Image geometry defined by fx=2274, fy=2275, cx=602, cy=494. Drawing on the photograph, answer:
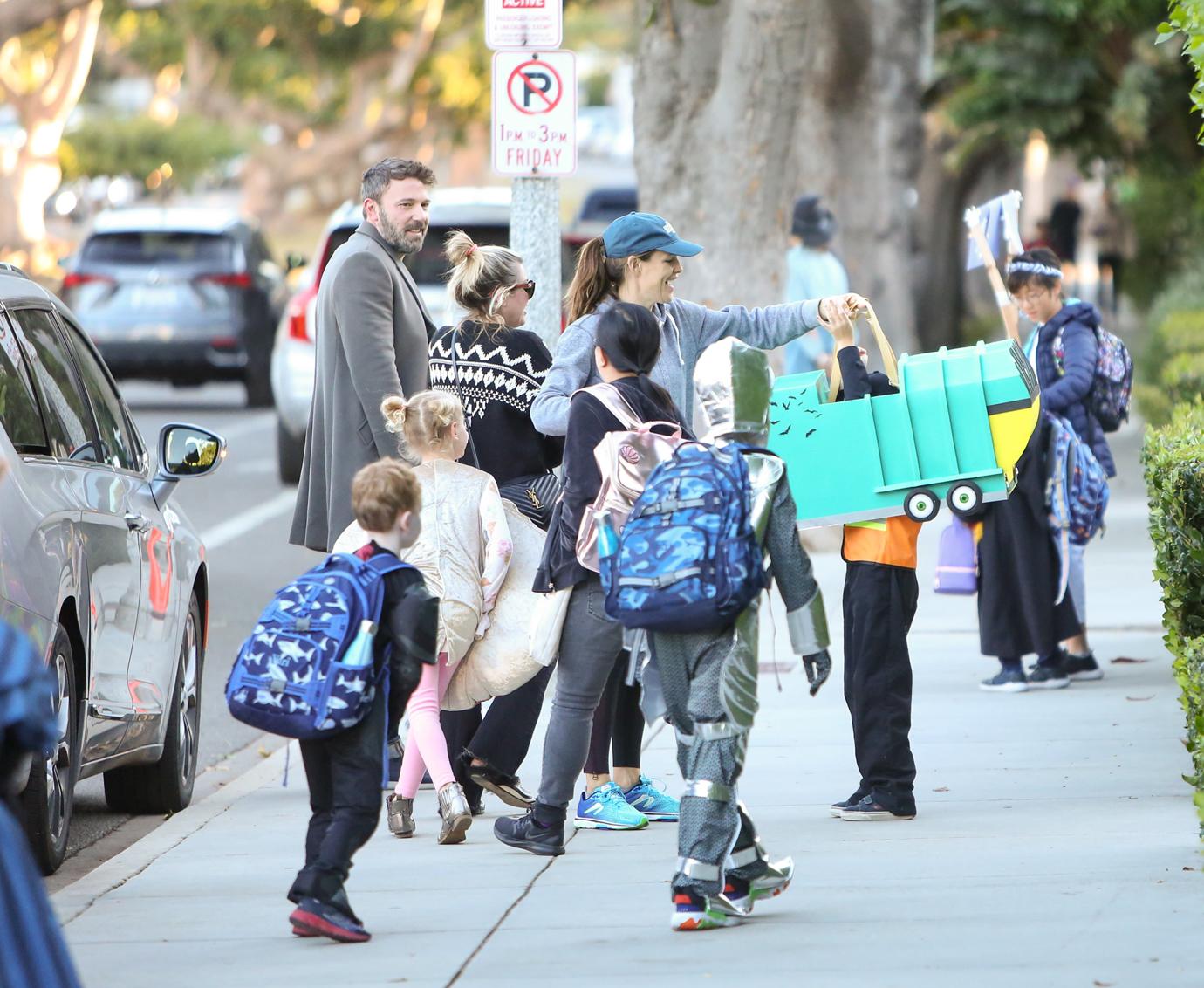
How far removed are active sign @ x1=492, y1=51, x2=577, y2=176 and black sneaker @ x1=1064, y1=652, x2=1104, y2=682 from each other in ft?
9.69

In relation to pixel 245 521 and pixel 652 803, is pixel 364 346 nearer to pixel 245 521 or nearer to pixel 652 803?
pixel 652 803

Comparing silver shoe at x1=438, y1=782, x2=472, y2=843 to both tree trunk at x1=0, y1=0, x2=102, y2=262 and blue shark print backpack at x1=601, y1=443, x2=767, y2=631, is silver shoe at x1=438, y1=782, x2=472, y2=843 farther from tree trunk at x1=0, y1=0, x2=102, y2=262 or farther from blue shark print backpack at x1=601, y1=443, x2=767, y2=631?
tree trunk at x1=0, y1=0, x2=102, y2=262

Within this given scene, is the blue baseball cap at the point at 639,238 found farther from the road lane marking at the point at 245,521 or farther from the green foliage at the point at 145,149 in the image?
the green foliage at the point at 145,149

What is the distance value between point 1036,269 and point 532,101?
227 cm

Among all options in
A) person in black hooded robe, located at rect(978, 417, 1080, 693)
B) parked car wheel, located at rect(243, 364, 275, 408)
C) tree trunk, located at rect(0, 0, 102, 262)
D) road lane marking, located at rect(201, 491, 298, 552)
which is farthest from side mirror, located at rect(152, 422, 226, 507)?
tree trunk, located at rect(0, 0, 102, 262)

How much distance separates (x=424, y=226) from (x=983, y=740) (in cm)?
271

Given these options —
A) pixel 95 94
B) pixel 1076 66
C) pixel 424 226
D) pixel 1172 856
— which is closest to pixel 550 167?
pixel 424 226

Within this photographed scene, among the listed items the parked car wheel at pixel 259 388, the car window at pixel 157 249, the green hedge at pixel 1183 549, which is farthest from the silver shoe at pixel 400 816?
the parked car wheel at pixel 259 388

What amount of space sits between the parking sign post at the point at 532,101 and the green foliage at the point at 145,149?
1198 inches

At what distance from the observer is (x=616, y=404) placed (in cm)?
605

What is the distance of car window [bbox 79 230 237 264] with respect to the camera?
2145 cm

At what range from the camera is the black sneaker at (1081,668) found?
31.2 ft

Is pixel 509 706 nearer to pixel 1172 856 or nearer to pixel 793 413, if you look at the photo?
pixel 793 413

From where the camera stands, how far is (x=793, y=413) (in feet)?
23.3
